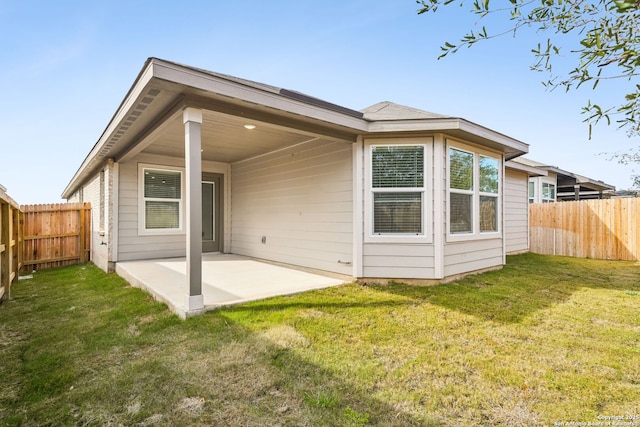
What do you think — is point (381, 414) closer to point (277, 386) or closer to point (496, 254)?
point (277, 386)

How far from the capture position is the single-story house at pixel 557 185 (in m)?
12.1

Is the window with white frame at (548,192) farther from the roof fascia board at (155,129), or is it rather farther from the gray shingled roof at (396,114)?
the roof fascia board at (155,129)

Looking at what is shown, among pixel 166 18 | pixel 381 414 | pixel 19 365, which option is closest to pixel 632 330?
pixel 381 414

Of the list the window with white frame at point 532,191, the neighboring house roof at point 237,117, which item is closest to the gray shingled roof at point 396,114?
the neighboring house roof at point 237,117

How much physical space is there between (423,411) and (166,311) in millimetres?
3066

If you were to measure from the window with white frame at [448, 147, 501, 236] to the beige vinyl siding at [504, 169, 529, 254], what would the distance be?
9.45 feet

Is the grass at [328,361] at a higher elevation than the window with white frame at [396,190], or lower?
lower

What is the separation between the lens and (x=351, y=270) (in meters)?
5.23

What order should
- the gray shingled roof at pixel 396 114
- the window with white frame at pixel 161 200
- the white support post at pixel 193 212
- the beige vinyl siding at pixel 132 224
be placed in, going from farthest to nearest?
the window with white frame at pixel 161 200 → the beige vinyl siding at pixel 132 224 → the gray shingled roof at pixel 396 114 → the white support post at pixel 193 212

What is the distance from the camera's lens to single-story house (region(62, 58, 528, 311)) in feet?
11.9

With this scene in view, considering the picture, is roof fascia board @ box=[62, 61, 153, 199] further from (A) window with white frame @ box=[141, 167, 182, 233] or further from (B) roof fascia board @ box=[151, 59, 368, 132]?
(A) window with white frame @ box=[141, 167, 182, 233]

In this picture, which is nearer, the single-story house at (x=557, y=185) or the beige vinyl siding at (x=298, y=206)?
the beige vinyl siding at (x=298, y=206)

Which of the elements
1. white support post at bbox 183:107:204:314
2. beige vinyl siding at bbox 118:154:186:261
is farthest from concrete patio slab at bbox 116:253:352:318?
beige vinyl siding at bbox 118:154:186:261

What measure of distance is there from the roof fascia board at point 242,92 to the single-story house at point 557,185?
8433 millimetres
